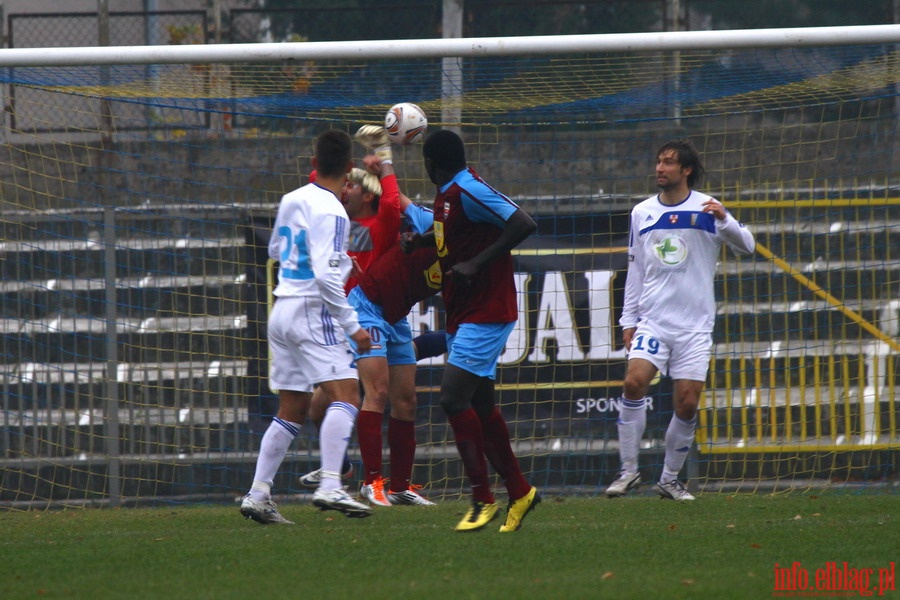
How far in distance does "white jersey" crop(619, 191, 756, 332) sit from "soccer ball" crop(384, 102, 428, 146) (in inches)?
62.9

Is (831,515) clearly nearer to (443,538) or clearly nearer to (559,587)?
(443,538)

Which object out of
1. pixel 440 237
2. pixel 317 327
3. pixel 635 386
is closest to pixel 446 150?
pixel 440 237

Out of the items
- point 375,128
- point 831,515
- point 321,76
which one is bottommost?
point 831,515

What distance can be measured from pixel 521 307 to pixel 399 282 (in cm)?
200

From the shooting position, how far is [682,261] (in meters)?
7.24

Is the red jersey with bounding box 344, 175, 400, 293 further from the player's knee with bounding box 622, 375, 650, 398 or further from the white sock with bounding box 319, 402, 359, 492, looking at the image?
the player's knee with bounding box 622, 375, 650, 398

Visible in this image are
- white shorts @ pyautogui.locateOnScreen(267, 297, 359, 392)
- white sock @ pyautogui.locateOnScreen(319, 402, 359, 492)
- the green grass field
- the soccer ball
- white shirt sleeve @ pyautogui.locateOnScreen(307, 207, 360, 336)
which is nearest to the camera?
the green grass field

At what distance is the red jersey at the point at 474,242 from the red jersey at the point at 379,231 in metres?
1.44

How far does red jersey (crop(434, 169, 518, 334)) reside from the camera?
18.4 ft

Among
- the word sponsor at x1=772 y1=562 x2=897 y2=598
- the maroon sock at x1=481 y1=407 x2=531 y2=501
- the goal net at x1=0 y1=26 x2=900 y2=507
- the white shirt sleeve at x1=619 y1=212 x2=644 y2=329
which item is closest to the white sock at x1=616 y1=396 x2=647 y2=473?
the white shirt sleeve at x1=619 y1=212 x2=644 y2=329

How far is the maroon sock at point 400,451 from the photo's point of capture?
24.3ft

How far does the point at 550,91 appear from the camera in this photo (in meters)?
8.40

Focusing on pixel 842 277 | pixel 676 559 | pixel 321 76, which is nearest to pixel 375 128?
pixel 321 76

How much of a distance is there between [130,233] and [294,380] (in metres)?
4.35
